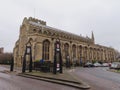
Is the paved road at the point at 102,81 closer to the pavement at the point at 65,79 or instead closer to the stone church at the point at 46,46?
the pavement at the point at 65,79

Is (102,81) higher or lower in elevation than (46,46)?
lower

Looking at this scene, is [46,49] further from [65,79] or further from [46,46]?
[65,79]

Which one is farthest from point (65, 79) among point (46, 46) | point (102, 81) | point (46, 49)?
point (46, 46)

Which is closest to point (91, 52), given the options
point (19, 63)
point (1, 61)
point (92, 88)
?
point (19, 63)

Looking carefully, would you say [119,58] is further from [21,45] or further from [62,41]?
[21,45]

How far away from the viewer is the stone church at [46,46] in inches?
1594

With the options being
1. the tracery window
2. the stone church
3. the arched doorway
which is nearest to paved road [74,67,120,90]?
the stone church

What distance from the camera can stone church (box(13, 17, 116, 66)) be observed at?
1594 inches

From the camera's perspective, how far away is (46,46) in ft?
141

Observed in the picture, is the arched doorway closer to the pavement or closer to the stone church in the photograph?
Answer: the stone church

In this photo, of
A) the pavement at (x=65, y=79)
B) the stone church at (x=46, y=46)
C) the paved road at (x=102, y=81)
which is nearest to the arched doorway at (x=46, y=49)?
the stone church at (x=46, y=46)

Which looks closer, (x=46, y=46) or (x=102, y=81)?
(x=102, y=81)

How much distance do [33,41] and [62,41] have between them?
40.2ft

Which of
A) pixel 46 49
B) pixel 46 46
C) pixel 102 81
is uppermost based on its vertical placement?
pixel 46 46
